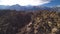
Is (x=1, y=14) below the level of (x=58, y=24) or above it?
above

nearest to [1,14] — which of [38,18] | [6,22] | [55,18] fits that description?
[6,22]

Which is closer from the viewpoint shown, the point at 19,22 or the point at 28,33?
the point at 28,33

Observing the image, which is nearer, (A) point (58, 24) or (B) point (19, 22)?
(A) point (58, 24)

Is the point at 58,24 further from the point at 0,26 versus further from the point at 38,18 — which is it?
the point at 0,26

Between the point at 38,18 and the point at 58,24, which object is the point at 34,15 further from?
the point at 58,24

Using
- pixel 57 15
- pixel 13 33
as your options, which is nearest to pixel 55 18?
pixel 57 15

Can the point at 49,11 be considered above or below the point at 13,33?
above
